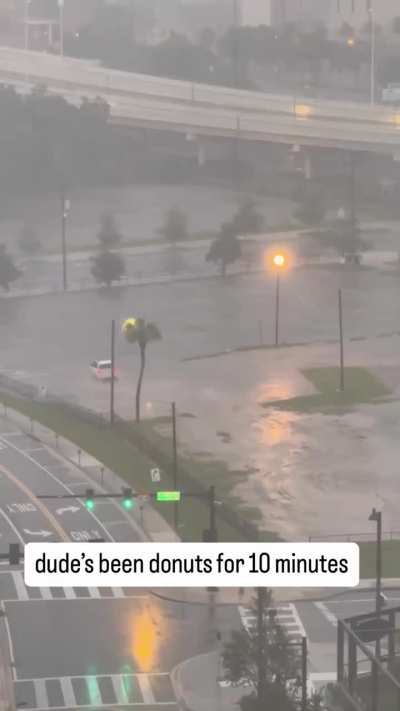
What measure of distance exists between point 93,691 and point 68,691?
0.37 meters

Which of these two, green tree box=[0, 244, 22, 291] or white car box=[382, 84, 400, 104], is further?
white car box=[382, 84, 400, 104]

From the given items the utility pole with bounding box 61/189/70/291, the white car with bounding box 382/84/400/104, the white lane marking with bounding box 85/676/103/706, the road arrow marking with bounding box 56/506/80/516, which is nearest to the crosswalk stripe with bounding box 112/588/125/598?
the white lane marking with bounding box 85/676/103/706

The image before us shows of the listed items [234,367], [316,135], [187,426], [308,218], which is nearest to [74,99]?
[316,135]

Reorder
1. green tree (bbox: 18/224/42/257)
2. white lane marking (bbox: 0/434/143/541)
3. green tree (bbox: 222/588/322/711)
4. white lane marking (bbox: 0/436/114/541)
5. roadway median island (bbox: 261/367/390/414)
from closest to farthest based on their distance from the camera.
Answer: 1. green tree (bbox: 222/588/322/711)
2. white lane marking (bbox: 0/434/143/541)
3. white lane marking (bbox: 0/436/114/541)
4. roadway median island (bbox: 261/367/390/414)
5. green tree (bbox: 18/224/42/257)

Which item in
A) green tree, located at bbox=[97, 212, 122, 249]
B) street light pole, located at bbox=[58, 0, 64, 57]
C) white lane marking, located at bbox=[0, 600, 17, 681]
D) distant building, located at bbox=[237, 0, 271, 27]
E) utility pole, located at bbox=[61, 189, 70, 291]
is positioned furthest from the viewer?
distant building, located at bbox=[237, 0, 271, 27]

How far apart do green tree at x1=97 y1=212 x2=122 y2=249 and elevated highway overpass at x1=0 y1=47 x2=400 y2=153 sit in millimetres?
17312

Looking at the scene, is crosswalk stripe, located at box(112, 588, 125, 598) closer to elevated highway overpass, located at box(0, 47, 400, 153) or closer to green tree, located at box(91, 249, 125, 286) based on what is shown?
green tree, located at box(91, 249, 125, 286)

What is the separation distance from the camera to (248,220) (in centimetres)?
7806

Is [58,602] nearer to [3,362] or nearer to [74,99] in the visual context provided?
[3,362]

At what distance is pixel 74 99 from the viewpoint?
99750 millimetres

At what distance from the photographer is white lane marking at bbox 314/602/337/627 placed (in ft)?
93.4

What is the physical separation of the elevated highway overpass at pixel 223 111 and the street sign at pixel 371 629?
7046 cm
